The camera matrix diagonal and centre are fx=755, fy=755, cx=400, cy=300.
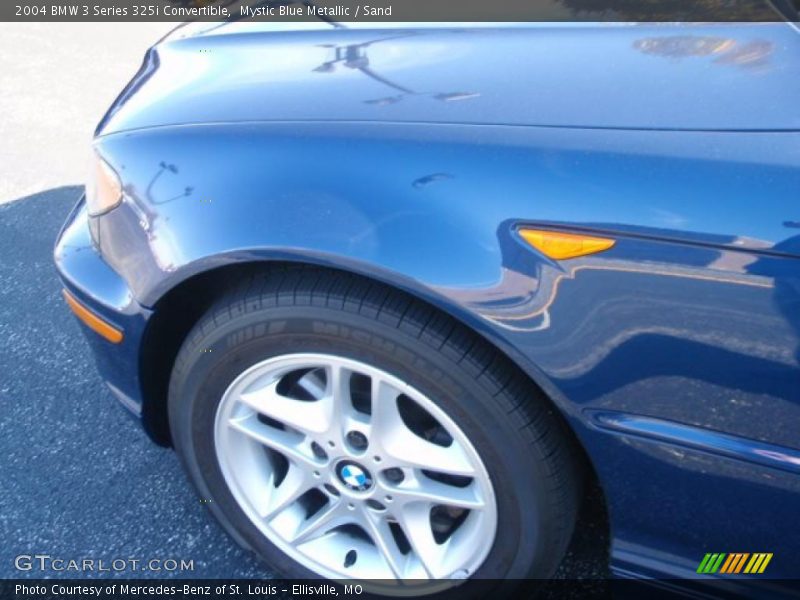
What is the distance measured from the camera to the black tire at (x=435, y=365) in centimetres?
136

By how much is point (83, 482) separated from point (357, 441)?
1002mm

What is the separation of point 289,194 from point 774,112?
827 mm

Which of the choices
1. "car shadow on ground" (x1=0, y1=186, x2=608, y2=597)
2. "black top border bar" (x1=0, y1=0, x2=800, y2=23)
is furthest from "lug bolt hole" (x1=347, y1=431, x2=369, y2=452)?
"black top border bar" (x1=0, y1=0, x2=800, y2=23)

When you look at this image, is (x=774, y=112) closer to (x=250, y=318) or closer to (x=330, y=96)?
(x=330, y=96)

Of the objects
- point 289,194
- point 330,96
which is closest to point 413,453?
point 289,194

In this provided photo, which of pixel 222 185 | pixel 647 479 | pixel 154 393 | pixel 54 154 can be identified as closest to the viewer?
pixel 647 479

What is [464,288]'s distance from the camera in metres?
1.27

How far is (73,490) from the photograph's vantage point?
2.11 m

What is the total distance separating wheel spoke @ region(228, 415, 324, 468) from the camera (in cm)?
164

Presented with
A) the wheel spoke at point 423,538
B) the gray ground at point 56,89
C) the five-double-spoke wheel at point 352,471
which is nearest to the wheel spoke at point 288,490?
the five-double-spoke wheel at point 352,471

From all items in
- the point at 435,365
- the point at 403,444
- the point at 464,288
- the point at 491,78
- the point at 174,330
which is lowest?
the point at 403,444

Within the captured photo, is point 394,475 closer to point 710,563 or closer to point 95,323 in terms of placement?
point 710,563

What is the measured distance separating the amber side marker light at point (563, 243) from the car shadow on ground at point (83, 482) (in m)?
0.94

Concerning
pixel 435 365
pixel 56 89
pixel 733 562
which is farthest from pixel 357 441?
pixel 56 89
